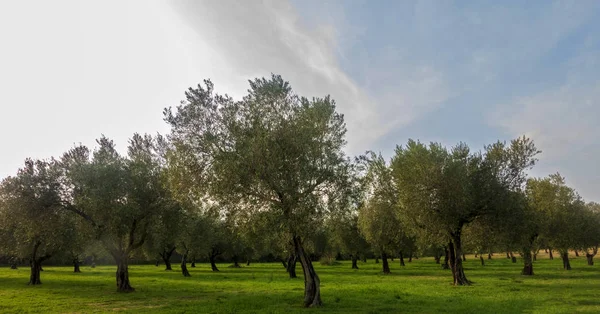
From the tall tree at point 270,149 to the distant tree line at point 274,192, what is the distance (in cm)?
9

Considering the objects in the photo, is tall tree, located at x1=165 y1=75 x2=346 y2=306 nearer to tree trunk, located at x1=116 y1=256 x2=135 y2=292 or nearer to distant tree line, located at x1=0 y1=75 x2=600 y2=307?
distant tree line, located at x1=0 y1=75 x2=600 y2=307

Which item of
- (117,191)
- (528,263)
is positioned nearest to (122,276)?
(117,191)

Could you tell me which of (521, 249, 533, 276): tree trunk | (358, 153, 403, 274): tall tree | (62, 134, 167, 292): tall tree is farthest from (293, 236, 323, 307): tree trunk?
(521, 249, 533, 276): tree trunk

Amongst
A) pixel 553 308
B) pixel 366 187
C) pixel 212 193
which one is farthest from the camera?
pixel 366 187

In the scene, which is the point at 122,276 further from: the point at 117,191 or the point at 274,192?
the point at 274,192

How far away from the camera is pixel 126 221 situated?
4219 cm

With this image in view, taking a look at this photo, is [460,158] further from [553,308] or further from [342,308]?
[342,308]

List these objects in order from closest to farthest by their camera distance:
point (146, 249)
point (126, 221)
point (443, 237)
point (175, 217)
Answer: point (126, 221) < point (175, 217) < point (443, 237) < point (146, 249)

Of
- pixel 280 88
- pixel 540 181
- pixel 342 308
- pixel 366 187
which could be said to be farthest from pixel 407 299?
pixel 540 181

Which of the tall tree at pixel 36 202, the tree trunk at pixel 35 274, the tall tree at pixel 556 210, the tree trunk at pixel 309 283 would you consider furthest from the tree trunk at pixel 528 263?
the tree trunk at pixel 35 274

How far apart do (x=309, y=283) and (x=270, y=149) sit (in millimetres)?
11155

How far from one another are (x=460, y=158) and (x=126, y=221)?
39738 millimetres

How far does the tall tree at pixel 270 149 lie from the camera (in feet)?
94.6

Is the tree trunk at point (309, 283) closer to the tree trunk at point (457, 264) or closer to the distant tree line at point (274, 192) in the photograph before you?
the distant tree line at point (274, 192)
